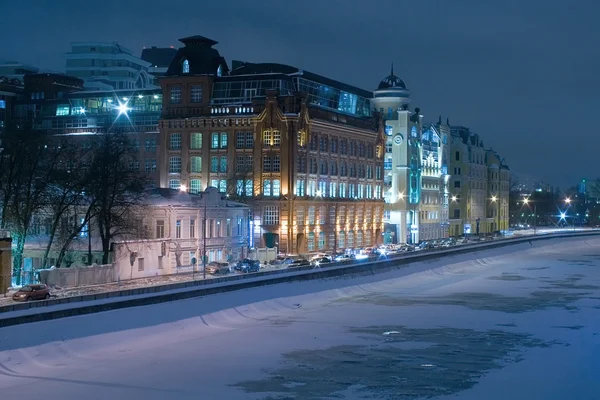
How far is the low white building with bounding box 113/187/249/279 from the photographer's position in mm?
72062

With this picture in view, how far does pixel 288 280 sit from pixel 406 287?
17121mm

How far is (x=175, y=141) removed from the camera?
11450 cm

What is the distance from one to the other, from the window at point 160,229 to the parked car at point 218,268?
5.21 metres

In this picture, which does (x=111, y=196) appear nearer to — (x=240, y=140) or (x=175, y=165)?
(x=240, y=140)

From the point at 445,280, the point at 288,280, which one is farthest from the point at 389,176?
the point at 288,280

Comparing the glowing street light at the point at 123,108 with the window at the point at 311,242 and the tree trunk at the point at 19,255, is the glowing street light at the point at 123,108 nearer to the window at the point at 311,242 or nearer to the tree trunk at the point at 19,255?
the window at the point at 311,242

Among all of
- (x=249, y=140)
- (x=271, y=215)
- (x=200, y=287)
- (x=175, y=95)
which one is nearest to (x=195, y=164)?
(x=249, y=140)

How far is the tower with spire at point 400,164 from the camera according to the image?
140 m

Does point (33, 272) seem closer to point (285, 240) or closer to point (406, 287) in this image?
point (406, 287)

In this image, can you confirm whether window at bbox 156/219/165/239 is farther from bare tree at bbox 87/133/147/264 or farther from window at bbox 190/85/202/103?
window at bbox 190/85/202/103

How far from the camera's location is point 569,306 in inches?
2539

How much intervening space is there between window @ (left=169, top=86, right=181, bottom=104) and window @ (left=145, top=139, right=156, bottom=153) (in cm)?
963

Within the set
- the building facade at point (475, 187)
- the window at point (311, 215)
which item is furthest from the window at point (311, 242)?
the building facade at point (475, 187)

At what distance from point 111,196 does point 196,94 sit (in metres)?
42.3
